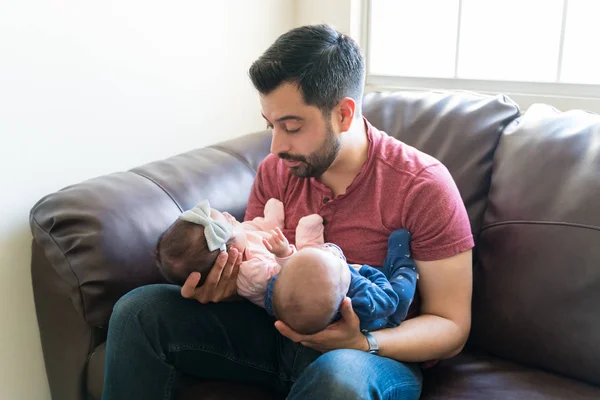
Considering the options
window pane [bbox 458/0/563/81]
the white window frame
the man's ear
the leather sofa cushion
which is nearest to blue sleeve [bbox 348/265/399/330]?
the leather sofa cushion

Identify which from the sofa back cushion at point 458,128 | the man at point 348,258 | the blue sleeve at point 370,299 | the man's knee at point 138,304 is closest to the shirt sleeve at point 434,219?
the man at point 348,258

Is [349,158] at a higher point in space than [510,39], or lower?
lower

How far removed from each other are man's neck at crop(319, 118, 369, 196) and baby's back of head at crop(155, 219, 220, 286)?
36 centimetres

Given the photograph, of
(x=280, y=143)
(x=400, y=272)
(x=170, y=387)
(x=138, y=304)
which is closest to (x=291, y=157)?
(x=280, y=143)

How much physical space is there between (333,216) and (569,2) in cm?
126

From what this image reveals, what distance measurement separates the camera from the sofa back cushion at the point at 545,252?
1.29m

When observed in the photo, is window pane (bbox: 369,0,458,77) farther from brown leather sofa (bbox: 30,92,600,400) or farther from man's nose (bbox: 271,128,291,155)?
man's nose (bbox: 271,128,291,155)

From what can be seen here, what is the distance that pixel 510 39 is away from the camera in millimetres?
2172

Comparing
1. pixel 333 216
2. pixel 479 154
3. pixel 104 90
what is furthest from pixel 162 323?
pixel 479 154

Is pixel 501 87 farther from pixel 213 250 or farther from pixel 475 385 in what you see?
pixel 213 250

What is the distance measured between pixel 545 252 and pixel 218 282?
0.75 m

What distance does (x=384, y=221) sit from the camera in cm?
133

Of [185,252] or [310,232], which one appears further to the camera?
[310,232]

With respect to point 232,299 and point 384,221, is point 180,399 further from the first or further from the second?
point 384,221
